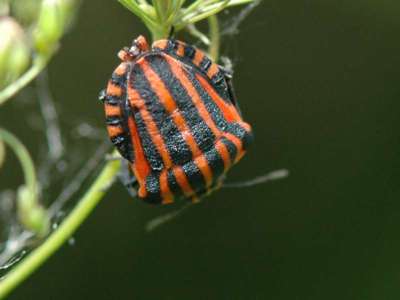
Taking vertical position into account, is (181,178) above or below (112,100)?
below

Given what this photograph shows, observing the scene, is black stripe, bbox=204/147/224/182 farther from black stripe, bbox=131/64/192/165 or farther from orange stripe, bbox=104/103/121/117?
orange stripe, bbox=104/103/121/117

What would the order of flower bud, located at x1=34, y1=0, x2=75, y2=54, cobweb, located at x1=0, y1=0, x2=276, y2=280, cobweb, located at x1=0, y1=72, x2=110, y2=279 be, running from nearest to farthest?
flower bud, located at x1=34, y1=0, x2=75, y2=54 < cobweb, located at x1=0, y1=0, x2=276, y2=280 < cobweb, located at x1=0, y1=72, x2=110, y2=279

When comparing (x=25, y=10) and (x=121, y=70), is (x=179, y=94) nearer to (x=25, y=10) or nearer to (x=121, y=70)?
(x=121, y=70)

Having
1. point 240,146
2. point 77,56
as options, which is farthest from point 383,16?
point 240,146

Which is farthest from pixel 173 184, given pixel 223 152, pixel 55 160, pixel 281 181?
pixel 281 181

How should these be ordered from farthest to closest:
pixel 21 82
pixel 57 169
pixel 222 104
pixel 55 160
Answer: pixel 57 169
pixel 55 160
pixel 222 104
pixel 21 82

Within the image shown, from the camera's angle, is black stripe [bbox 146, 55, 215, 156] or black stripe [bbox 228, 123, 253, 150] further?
black stripe [bbox 228, 123, 253, 150]

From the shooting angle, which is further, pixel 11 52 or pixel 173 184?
pixel 173 184

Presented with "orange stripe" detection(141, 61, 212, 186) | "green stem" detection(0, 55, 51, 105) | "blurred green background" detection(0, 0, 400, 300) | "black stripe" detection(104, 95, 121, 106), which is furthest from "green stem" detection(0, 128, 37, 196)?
"blurred green background" detection(0, 0, 400, 300)
